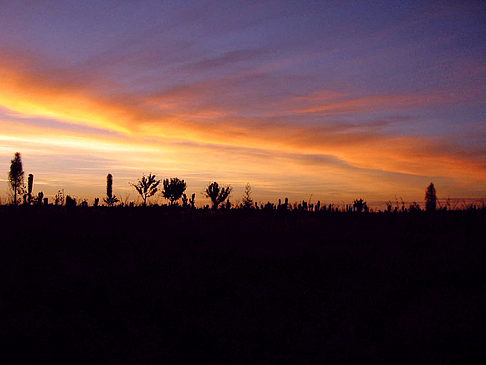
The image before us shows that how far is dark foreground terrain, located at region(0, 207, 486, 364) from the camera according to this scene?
264 inches

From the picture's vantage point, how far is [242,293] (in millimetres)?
8484

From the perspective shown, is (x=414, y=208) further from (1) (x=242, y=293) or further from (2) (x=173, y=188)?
(2) (x=173, y=188)

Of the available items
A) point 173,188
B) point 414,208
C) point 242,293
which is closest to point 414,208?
point 414,208

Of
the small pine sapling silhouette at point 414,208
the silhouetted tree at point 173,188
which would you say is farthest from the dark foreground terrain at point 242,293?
the silhouetted tree at point 173,188

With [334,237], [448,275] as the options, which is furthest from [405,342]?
[334,237]

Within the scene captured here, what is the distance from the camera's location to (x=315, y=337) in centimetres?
705

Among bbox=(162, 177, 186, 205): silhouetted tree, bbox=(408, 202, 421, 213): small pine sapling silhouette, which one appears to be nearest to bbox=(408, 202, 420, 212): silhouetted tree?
bbox=(408, 202, 421, 213): small pine sapling silhouette

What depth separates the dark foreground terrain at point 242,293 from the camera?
6711 mm

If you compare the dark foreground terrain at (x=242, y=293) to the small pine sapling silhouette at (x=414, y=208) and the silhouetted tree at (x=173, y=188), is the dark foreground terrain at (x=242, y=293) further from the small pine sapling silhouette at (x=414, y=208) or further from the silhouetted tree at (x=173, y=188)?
the silhouetted tree at (x=173, y=188)

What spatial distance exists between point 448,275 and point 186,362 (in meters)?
5.68

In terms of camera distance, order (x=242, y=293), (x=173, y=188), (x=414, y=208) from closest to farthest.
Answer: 1. (x=242, y=293)
2. (x=414, y=208)
3. (x=173, y=188)

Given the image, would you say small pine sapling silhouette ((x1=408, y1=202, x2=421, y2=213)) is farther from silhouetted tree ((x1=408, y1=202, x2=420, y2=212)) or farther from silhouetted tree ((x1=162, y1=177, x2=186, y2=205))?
silhouetted tree ((x1=162, y1=177, x2=186, y2=205))

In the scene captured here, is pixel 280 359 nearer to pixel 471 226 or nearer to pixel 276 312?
pixel 276 312

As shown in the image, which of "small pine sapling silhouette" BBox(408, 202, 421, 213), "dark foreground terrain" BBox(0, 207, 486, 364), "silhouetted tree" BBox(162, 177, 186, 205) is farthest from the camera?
"silhouetted tree" BBox(162, 177, 186, 205)
